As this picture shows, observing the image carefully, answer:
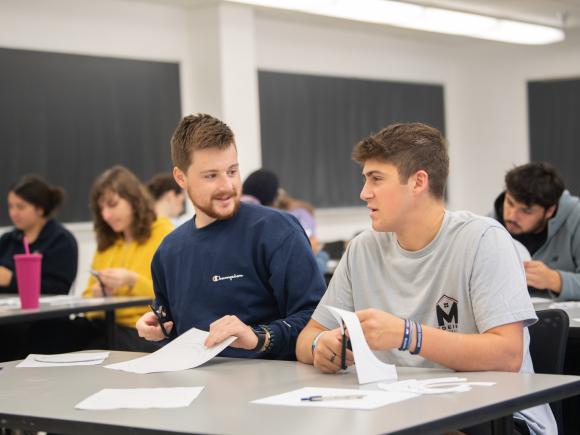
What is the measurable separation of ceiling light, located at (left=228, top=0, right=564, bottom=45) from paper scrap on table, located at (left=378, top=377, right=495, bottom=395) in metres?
4.84

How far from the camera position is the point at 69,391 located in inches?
82.0

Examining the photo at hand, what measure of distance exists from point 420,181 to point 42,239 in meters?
3.23

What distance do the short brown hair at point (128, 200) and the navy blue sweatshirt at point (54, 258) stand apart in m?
0.52

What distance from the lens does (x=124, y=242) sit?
4535mm

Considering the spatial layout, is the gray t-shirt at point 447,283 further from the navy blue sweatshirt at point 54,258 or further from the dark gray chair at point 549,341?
the navy blue sweatshirt at point 54,258

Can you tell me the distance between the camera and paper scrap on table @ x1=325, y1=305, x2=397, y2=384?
1.97m

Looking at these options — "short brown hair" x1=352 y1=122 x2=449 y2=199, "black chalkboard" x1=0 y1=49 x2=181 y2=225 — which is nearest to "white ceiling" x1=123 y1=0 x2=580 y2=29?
"black chalkboard" x1=0 y1=49 x2=181 y2=225

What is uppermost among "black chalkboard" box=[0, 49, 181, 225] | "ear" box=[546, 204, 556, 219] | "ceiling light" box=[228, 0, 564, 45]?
"ceiling light" box=[228, 0, 564, 45]

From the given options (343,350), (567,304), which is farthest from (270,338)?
(567,304)

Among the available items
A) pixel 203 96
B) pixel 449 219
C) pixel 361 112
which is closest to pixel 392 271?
pixel 449 219

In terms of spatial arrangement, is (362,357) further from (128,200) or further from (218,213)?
(128,200)

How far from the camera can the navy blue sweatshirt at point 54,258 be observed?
496cm

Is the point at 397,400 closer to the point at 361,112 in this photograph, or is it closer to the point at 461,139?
the point at 361,112

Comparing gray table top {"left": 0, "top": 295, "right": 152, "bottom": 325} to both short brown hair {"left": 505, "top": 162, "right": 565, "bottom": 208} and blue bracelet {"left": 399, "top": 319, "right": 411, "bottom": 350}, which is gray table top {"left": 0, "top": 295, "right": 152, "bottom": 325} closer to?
short brown hair {"left": 505, "top": 162, "right": 565, "bottom": 208}
